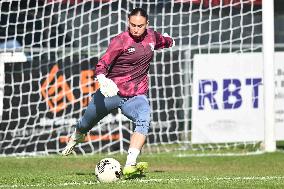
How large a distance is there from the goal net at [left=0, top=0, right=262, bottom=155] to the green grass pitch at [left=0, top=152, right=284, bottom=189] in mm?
862

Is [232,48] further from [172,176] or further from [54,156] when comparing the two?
[172,176]

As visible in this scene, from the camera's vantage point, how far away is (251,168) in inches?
444

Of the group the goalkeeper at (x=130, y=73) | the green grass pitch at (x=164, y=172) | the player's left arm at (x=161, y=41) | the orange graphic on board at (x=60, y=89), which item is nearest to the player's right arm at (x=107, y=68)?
the goalkeeper at (x=130, y=73)

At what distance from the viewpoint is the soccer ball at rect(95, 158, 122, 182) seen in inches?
345

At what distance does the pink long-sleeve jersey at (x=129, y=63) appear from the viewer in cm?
955

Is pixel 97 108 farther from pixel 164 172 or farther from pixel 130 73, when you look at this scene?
pixel 164 172

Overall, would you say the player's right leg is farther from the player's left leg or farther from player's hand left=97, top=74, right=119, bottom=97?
player's hand left=97, top=74, right=119, bottom=97

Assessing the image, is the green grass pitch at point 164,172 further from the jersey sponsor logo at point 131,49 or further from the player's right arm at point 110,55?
the jersey sponsor logo at point 131,49

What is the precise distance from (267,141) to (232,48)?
197 centimetres

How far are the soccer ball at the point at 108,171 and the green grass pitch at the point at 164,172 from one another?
0.25 ft

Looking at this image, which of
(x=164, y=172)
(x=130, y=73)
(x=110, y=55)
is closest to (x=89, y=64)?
(x=164, y=172)

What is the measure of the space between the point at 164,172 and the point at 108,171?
6.10 ft

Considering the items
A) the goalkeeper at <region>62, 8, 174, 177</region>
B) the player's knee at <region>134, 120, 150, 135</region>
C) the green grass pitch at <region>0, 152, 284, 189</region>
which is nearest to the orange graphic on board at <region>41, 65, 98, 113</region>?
the green grass pitch at <region>0, 152, 284, 189</region>

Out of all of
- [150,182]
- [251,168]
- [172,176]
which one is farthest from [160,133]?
[150,182]
